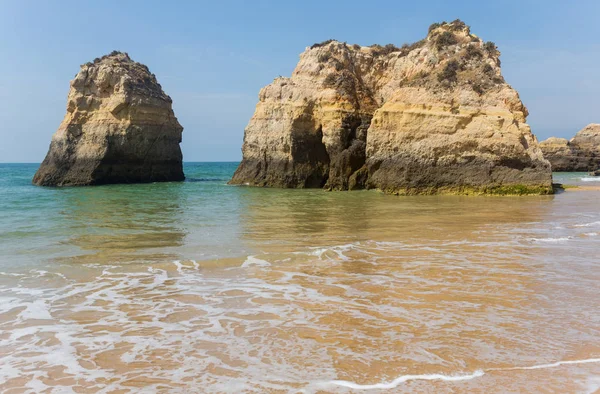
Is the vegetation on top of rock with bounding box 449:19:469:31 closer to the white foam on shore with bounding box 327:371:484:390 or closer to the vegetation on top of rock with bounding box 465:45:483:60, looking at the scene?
the vegetation on top of rock with bounding box 465:45:483:60

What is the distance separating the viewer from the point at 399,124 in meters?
22.0

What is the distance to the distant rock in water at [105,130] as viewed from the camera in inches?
1250

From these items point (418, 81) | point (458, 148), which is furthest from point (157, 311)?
point (418, 81)

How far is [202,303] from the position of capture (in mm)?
5672

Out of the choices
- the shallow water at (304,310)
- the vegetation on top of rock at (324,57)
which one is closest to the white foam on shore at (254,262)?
the shallow water at (304,310)

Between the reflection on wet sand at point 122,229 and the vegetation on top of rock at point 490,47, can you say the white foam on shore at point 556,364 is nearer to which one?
the reflection on wet sand at point 122,229

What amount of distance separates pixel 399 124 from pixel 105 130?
19106mm

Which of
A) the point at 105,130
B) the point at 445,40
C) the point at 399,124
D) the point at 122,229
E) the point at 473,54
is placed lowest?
the point at 122,229

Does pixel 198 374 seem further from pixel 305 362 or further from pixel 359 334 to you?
pixel 359 334

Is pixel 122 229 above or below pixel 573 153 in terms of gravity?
below

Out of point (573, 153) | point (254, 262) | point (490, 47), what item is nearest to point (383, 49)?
point (490, 47)

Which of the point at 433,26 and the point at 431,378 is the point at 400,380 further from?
the point at 433,26

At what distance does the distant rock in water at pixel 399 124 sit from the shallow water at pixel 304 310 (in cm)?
993

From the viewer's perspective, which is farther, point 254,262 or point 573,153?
point 573,153
